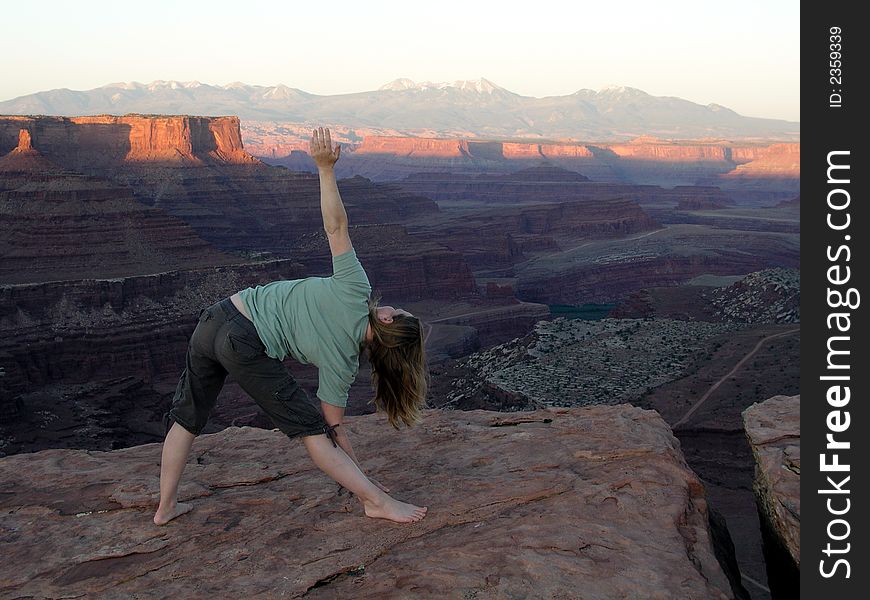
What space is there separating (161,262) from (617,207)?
63.2 metres

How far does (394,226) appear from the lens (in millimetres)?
69312

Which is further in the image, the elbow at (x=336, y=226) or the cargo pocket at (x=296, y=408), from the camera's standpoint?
the cargo pocket at (x=296, y=408)

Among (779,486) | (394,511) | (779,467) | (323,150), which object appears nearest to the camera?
(323,150)

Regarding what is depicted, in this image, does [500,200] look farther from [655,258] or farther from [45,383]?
[45,383]

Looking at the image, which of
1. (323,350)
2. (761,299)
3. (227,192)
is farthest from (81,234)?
(323,350)

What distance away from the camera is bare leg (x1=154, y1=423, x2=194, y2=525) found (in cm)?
554

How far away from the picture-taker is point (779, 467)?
257 inches

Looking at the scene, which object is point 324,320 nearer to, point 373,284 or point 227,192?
point 373,284

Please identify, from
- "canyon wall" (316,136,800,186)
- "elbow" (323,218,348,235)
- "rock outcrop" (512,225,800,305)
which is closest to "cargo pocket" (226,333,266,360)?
"elbow" (323,218,348,235)

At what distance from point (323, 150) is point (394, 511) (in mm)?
2202

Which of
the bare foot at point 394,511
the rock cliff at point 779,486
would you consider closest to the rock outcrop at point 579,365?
the rock cliff at point 779,486

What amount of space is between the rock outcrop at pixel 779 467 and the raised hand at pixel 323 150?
12.2ft

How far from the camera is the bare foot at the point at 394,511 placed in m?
5.45

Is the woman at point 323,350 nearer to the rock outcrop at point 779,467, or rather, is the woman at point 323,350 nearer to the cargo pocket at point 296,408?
the cargo pocket at point 296,408
